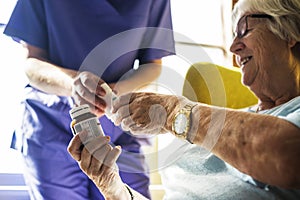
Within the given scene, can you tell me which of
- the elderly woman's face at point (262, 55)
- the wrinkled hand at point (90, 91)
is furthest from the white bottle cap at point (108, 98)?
the elderly woman's face at point (262, 55)

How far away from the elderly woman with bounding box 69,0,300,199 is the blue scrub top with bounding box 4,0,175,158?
20 centimetres

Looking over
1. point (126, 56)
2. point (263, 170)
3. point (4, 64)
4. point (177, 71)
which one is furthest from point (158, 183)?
point (263, 170)

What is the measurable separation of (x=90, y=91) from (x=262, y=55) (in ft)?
1.39

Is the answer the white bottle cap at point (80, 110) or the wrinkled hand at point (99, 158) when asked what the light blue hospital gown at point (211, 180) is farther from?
the white bottle cap at point (80, 110)

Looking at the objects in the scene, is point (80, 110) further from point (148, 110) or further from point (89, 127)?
point (148, 110)

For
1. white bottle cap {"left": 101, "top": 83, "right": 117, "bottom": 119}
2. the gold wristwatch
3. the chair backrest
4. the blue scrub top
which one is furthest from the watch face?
the chair backrest

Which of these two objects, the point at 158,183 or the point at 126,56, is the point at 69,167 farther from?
the point at 158,183

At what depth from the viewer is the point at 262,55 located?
97cm

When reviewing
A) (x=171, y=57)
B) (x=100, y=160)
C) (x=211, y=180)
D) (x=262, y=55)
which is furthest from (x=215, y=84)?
(x=100, y=160)

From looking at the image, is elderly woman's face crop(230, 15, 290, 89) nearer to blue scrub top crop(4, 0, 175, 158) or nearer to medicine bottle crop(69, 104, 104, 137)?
blue scrub top crop(4, 0, 175, 158)

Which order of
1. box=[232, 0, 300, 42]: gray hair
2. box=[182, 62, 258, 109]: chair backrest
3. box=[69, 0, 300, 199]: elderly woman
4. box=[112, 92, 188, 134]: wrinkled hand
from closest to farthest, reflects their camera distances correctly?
box=[69, 0, 300, 199]: elderly woman → box=[112, 92, 188, 134]: wrinkled hand → box=[232, 0, 300, 42]: gray hair → box=[182, 62, 258, 109]: chair backrest

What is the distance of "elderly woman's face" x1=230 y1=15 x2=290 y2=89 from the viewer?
38.0 inches

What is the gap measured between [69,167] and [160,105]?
14.4 inches

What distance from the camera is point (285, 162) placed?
617 millimetres
